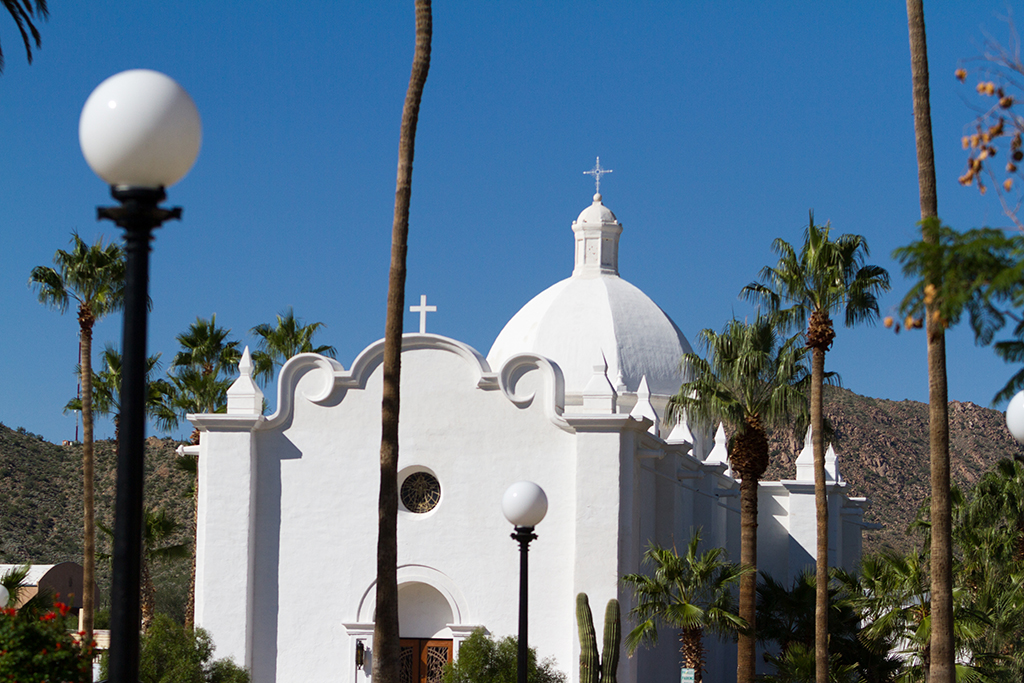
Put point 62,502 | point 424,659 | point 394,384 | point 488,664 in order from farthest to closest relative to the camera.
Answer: point 62,502 → point 424,659 → point 488,664 → point 394,384

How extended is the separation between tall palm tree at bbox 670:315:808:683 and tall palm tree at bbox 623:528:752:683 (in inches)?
67.7

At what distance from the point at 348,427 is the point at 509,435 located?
344cm

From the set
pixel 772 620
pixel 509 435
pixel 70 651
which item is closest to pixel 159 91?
pixel 70 651

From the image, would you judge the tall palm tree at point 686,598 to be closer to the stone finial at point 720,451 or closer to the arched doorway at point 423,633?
the arched doorway at point 423,633

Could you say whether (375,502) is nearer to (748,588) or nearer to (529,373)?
(529,373)

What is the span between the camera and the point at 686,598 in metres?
25.0

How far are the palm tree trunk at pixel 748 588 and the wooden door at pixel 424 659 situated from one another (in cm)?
603

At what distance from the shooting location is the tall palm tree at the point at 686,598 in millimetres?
24672

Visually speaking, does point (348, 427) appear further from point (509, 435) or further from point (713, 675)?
point (713, 675)

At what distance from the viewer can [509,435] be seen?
27219 mm

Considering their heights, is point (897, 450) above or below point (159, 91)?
above

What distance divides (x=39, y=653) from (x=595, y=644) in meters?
15.2

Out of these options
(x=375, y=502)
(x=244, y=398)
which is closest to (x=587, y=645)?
(x=375, y=502)

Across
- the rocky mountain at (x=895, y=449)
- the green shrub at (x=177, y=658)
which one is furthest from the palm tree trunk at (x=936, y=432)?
the rocky mountain at (x=895, y=449)
